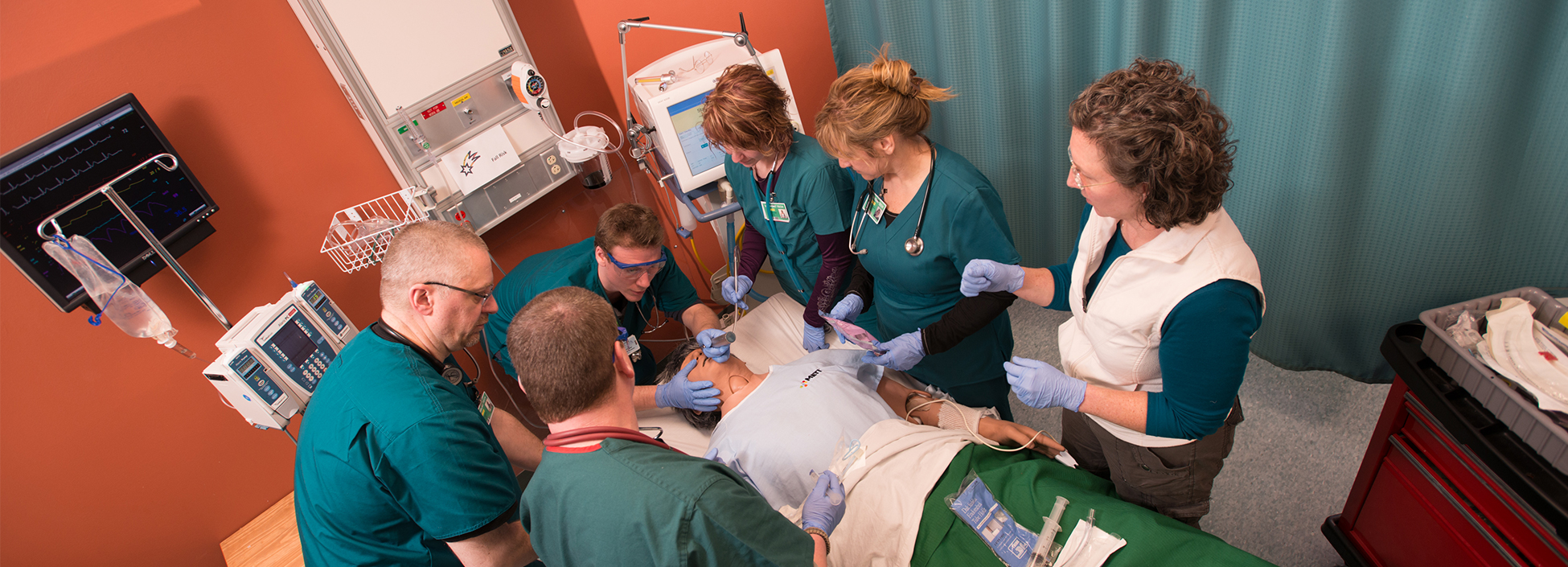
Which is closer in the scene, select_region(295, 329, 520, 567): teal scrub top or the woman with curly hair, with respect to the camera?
the woman with curly hair

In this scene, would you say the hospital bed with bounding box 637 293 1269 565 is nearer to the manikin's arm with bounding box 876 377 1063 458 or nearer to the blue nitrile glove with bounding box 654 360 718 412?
the manikin's arm with bounding box 876 377 1063 458

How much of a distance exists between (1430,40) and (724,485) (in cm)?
196

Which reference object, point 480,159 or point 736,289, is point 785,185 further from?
point 480,159

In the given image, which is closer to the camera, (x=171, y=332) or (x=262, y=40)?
(x=171, y=332)

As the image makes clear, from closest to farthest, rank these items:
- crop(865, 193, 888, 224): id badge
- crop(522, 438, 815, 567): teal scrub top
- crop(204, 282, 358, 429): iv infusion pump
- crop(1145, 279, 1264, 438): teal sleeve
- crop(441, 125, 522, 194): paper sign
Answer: crop(522, 438, 815, 567): teal scrub top → crop(1145, 279, 1264, 438): teal sleeve → crop(204, 282, 358, 429): iv infusion pump → crop(865, 193, 888, 224): id badge → crop(441, 125, 522, 194): paper sign

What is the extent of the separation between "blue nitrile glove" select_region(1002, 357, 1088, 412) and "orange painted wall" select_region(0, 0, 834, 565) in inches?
76.5

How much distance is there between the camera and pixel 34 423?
1.63m

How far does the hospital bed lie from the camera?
53.7 inches

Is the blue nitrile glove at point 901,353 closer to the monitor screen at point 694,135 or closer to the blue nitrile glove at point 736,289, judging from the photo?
the blue nitrile glove at point 736,289

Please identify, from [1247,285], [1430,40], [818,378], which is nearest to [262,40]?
[818,378]

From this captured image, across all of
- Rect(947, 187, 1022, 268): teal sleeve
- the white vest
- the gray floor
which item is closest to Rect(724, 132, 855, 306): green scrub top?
Rect(947, 187, 1022, 268): teal sleeve

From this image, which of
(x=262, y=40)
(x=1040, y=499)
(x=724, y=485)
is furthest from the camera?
(x=262, y=40)

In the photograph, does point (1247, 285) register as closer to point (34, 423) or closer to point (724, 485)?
point (724, 485)

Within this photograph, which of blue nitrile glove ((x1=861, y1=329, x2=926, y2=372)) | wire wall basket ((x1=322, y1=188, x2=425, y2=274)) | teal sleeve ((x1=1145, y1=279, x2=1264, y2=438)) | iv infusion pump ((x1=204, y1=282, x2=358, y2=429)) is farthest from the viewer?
wire wall basket ((x1=322, y1=188, x2=425, y2=274))
